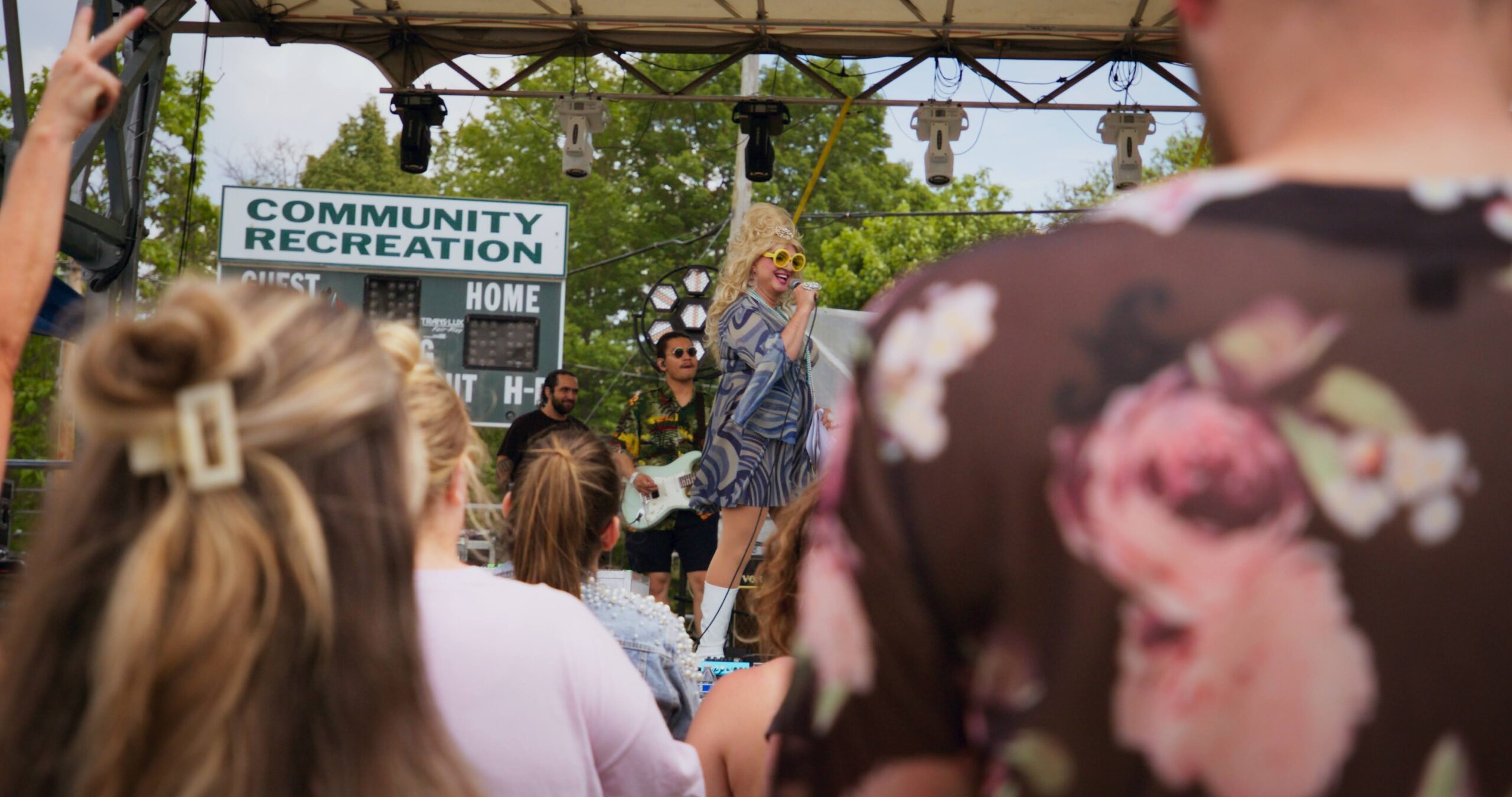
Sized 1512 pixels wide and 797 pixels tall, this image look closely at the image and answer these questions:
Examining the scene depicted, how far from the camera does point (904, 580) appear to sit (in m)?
0.76

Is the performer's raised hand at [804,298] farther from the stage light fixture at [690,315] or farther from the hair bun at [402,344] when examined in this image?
the stage light fixture at [690,315]

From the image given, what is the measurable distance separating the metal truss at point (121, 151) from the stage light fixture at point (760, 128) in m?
4.12

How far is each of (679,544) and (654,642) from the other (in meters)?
4.90

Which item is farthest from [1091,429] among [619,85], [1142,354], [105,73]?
[619,85]

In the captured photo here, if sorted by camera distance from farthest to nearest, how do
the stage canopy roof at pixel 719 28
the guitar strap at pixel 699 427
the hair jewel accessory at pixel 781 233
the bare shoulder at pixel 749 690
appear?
the guitar strap at pixel 699 427
the stage canopy roof at pixel 719 28
the hair jewel accessory at pixel 781 233
the bare shoulder at pixel 749 690

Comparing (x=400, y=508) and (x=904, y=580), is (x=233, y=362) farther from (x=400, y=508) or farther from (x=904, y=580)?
(x=904, y=580)

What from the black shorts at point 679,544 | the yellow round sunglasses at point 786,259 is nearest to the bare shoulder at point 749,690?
the yellow round sunglasses at point 786,259

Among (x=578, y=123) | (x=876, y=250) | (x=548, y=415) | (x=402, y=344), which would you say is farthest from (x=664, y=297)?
(x=876, y=250)

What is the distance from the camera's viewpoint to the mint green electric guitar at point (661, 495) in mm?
7844

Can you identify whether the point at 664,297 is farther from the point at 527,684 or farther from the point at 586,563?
the point at 527,684

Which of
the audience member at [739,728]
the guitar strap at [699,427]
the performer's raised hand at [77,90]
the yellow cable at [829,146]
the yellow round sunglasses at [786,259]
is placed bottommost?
the audience member at [739,728]

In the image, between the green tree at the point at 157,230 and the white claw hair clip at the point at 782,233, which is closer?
the white claw hair clip at the point at 782,233

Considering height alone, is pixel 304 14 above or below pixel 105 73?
above

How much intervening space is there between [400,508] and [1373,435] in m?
0.65
